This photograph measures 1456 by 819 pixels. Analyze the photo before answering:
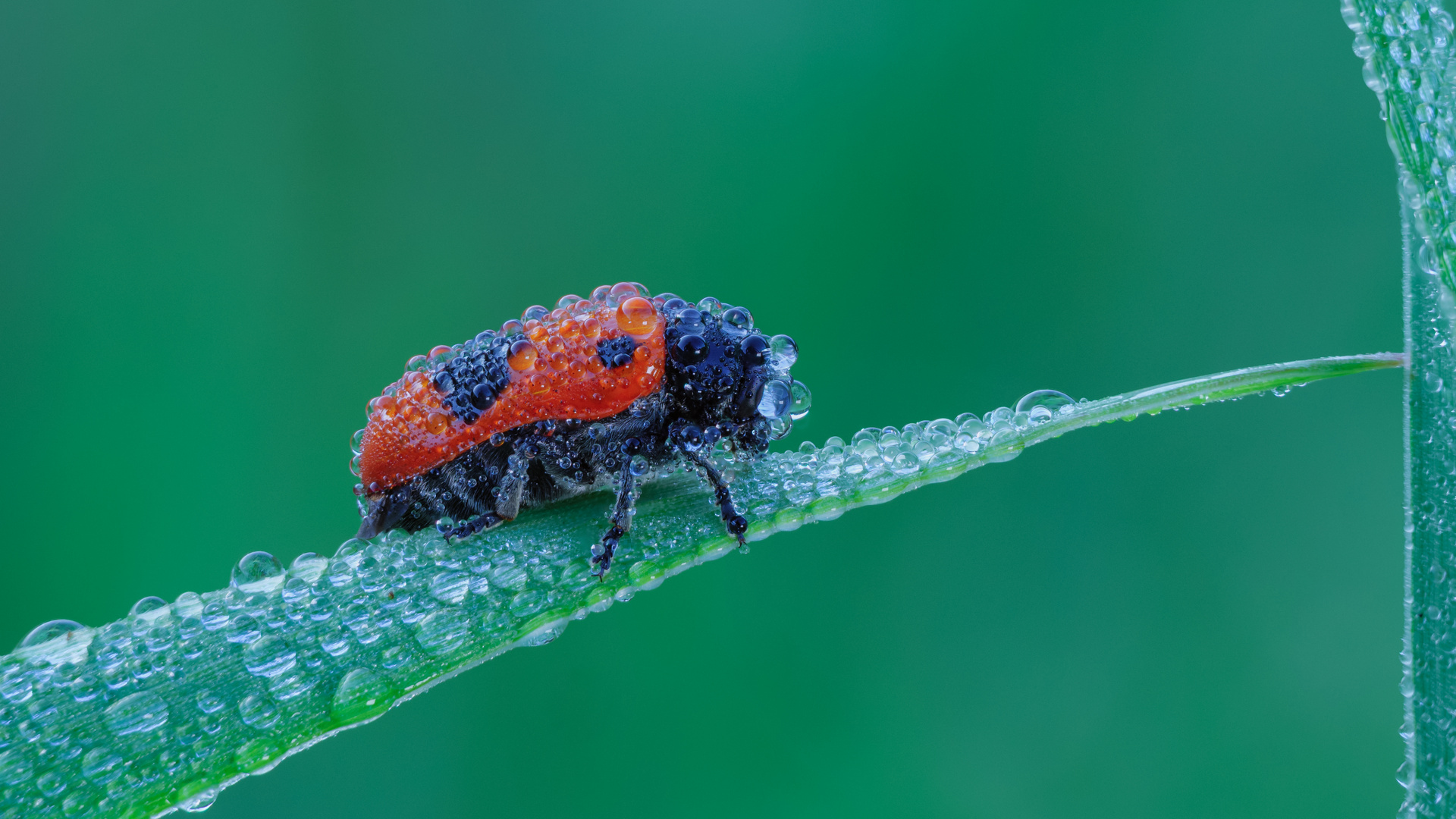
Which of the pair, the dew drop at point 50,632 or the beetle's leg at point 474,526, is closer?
the dew drop at point 50,632

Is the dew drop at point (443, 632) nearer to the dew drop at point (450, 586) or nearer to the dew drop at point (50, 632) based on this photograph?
the dew drop at point (450, 586)

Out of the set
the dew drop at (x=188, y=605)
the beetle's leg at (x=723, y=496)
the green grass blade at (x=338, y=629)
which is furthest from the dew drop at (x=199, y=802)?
the beetle's leg at (x=723, y=496)

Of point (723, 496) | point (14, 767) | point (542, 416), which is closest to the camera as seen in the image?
point (14, 767)

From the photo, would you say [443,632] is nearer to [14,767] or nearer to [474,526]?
[474,526]

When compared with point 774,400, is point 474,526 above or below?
below

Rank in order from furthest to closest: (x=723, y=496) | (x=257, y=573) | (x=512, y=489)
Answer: (x=512, y=489)
(x=723, y=496)
(x=257, y=573)

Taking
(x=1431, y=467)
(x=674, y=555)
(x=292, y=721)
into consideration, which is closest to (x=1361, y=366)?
(x=1431, y=467)

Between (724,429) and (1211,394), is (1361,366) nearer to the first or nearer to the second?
(1211,394)

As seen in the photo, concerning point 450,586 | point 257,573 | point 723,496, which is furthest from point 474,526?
point 723,496
